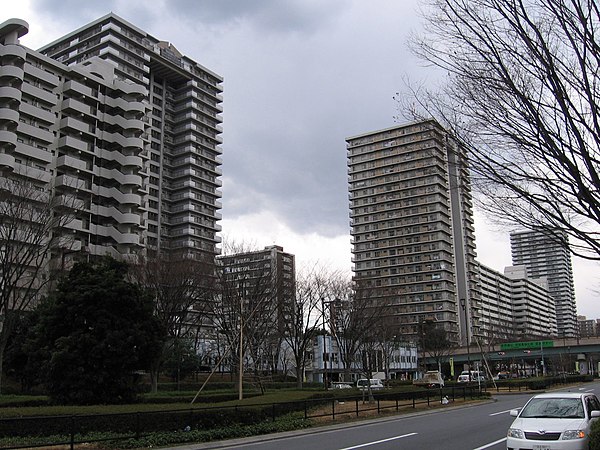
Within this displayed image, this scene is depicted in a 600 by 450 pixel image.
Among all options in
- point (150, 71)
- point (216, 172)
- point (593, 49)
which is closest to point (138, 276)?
point (593, 49)

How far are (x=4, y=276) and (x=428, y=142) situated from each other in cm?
2309

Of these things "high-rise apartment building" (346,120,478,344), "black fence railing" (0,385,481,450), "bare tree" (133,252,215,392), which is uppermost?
"high-rise apartment building" (346,120,478,344)

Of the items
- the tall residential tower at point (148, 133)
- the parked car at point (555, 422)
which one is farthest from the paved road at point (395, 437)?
the tall residential tower at point (148, 133)

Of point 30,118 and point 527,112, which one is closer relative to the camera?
point 527,112

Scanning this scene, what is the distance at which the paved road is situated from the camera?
547 inches

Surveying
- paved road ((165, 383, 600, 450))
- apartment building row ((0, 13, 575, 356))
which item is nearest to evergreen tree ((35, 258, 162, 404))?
apartment building row ((0, 13, 575, 356))

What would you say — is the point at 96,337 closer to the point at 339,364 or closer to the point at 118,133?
A: the point at 118,133

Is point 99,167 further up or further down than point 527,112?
further up

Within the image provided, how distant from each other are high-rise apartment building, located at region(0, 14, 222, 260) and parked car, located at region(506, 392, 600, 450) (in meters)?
36.3

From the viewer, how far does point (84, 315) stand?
24.3 metres

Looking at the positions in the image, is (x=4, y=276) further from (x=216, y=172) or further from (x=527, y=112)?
(x=216, y=172)

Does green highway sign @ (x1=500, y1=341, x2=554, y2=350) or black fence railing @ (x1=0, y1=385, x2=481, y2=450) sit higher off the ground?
green highway sign @ (x1=500, y1=341, x2=554, y2=350)

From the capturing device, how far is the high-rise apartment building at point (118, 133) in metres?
61.3

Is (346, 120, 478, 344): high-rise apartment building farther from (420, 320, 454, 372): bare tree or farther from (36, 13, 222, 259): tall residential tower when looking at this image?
(36, 13, 222, 259): tall residential tower
